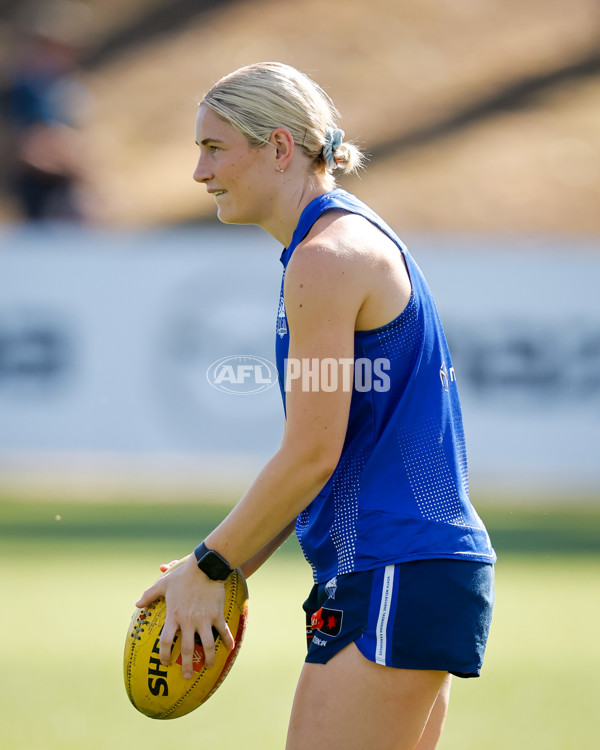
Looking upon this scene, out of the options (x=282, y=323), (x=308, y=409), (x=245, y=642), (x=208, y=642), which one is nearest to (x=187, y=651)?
(x=208, y=642)

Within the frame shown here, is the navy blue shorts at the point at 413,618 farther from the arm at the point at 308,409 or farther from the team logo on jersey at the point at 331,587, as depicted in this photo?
the arm at the point at 308,409

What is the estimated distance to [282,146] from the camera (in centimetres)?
300

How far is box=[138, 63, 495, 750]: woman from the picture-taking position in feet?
8.87

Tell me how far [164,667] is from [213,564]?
1.22ft

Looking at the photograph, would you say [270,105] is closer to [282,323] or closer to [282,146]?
[282,146]

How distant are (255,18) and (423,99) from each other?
5376mm

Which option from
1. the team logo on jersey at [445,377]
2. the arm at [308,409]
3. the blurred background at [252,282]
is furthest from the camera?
the blurred background at [252,282]

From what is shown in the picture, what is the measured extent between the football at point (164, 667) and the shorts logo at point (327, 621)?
26 cm

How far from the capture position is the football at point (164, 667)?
2963 millimetres

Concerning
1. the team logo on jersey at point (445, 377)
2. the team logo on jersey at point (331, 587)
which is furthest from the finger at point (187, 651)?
the team logo on jersey at point (445, 377)

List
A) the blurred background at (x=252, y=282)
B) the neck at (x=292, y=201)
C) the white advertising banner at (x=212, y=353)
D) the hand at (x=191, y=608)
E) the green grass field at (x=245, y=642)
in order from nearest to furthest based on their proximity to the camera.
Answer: the hand at (x=191, y=608)
the neck at (x=292, y=201)
the green grass field at (x=245, y=642)
the blurred background at (x=252, y=282)
the white advertising banner at (x=212, y=353)

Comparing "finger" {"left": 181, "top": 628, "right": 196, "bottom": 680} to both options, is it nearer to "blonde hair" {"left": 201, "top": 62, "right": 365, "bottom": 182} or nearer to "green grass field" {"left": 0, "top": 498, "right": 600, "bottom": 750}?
"blonde hair" {"left": 201, "top": 62, "right": 365, "bottom": 182}

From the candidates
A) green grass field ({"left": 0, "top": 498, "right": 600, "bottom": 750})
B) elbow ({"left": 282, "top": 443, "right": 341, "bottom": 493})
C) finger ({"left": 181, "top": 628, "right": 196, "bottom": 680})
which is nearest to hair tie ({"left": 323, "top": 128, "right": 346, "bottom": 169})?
elbow ({"left": 282, "top": 443, "right": 341, "bottom": 493})

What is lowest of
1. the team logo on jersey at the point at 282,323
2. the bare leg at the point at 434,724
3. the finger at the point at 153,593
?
the bare leg at the point at 434,724
